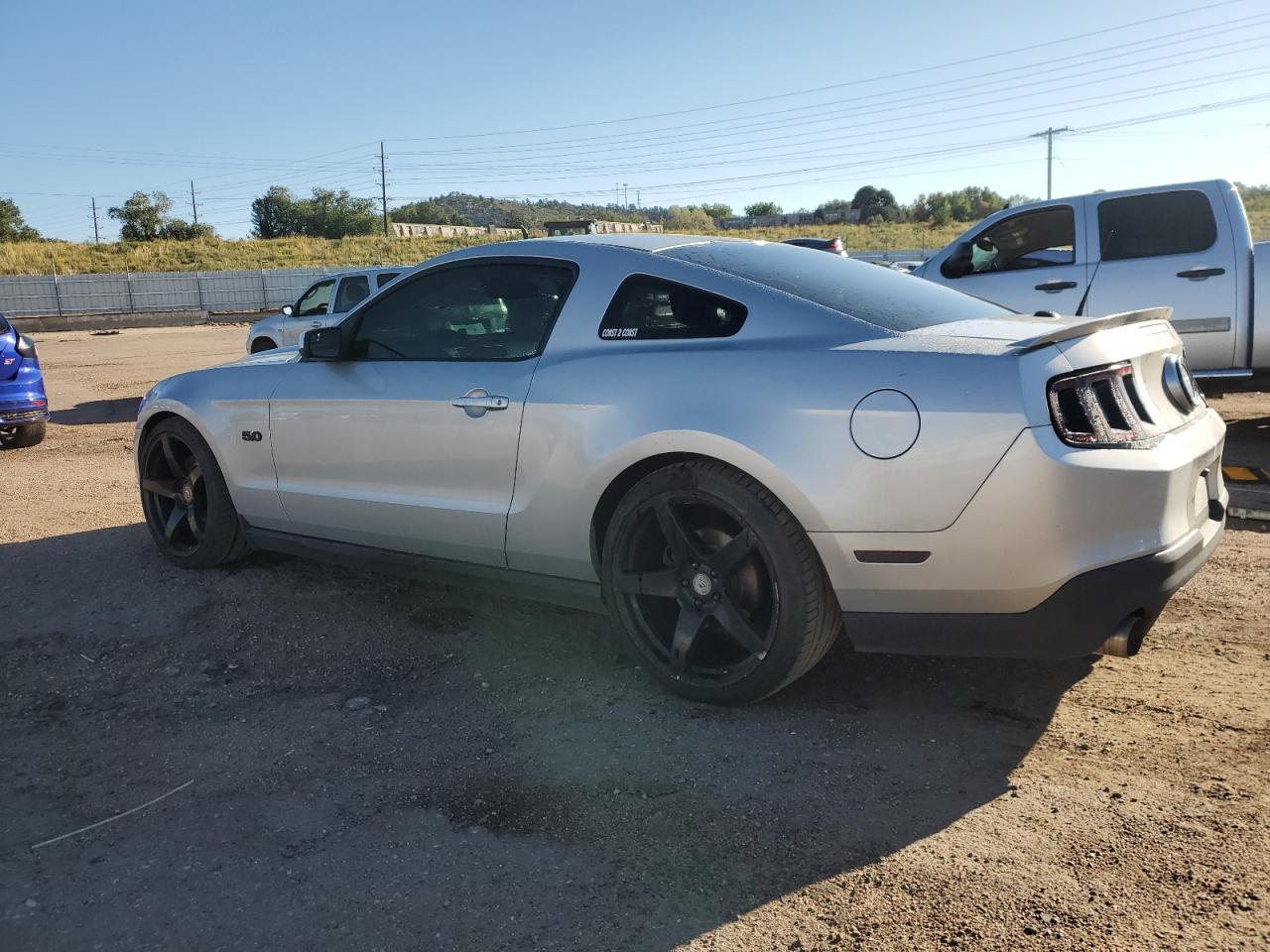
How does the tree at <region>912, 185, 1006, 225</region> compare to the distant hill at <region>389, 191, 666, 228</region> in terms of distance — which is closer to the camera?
the tree at <region>912, 185, 1006, 225</region>

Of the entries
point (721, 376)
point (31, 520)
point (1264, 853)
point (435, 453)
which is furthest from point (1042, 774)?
point (31, 520)

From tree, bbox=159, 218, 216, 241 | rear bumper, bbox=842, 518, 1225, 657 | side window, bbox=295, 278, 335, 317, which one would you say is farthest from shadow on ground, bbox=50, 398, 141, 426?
tree, bbox=159, 218, 216, 241

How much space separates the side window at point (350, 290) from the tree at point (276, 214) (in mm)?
70756

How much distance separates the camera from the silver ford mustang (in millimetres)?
2891

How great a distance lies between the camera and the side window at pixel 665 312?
3.45 m

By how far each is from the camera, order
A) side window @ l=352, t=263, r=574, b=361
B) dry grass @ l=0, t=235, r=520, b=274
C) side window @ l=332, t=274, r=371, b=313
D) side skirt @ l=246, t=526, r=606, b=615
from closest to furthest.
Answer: side skirt @ l=246, t=526, r=606, b=615 < side window @ l=352, t=263, r=574, b=361 < side window @ l=332, t=274, r=371, b=313 < dry grass @ l=0, t=235, r=520, b=274

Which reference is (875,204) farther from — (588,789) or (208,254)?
(588,789)

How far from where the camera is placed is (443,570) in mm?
4156

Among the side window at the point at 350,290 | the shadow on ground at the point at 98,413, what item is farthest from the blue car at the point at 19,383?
the side window at the point at 350,290

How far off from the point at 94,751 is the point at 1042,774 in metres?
2.91

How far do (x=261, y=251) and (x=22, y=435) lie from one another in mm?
51868

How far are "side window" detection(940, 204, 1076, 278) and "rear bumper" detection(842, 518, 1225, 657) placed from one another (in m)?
5.80

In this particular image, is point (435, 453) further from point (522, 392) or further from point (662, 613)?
point (662, 613)

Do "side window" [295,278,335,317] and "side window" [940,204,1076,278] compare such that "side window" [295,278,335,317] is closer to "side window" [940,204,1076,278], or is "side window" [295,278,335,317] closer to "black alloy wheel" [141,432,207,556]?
"side window" [940,204,1076,278]
